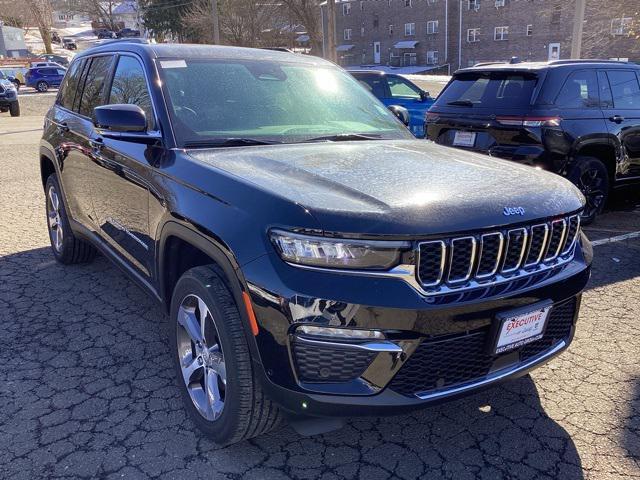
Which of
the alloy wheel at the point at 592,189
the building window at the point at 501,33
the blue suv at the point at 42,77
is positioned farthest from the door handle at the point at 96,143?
the building window at the point at 501,33

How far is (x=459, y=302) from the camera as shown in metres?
2.22

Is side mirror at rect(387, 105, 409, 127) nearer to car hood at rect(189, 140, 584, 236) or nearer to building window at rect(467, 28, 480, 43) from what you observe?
car hood at rect(189, 140, 584, 236)

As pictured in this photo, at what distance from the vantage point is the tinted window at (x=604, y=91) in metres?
6.43

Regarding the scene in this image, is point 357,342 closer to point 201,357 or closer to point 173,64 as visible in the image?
point 201,357

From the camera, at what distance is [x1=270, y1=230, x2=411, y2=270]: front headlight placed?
2.16m

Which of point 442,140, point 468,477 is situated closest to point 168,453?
point 468,477

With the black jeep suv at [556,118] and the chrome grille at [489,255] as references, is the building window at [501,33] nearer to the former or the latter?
the black jeep suv at [556,118]

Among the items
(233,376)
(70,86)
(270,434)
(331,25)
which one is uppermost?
(331,25)

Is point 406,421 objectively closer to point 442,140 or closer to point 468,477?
point 468,477

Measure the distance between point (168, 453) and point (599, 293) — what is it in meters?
3.60

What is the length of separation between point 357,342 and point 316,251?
0.38m

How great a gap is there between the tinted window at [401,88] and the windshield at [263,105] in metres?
7.43

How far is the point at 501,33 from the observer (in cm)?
5009

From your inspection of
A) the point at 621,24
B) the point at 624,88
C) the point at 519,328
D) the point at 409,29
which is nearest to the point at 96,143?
the point at 519,328
